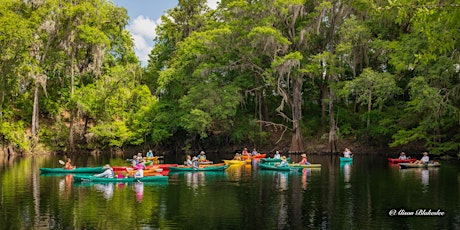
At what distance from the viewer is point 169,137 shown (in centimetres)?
5338

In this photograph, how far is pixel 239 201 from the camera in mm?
18859

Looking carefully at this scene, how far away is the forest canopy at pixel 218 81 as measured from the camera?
43.3m

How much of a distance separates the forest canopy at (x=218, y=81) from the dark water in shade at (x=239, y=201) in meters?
16.7

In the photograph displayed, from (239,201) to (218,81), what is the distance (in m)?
31.2

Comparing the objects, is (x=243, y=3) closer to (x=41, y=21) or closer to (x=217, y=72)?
(x=217, y=72)

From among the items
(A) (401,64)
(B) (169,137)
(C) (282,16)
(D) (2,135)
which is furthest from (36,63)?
(A) (401,64)

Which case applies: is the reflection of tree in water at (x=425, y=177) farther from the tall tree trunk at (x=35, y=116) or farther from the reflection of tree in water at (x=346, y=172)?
the tall tree trunk at (x=35, y=116)

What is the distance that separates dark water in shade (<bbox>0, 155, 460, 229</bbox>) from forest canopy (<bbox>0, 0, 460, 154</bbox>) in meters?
16.7

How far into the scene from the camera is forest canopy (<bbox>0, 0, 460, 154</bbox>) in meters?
43.3

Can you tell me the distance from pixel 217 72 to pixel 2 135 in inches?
837

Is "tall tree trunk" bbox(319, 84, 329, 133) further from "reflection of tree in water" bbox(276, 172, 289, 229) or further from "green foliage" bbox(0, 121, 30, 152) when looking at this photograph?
"green foliage" bbox(0, 121, 30, 152)

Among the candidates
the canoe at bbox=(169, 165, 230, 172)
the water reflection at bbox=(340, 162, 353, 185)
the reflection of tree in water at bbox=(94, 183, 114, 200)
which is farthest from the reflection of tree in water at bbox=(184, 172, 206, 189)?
the water reflection at bbox=(340, 162, 353, 185)

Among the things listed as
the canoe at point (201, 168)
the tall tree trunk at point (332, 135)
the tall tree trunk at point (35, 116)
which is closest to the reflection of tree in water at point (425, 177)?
the canoe at point (201, 168)

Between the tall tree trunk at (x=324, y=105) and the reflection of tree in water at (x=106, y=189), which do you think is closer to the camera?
the reflection of tree in water at (x=106, y=189)
